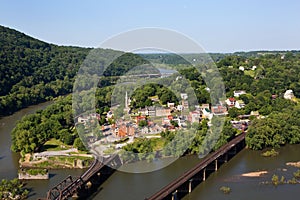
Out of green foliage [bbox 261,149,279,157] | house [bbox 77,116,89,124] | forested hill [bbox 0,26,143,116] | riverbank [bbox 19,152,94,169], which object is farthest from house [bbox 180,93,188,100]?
riverbank [bbox 19,152,94,169]

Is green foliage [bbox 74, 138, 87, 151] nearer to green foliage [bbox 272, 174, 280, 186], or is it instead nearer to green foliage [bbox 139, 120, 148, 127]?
green foliage [bbox 139, 120, 148, 127]

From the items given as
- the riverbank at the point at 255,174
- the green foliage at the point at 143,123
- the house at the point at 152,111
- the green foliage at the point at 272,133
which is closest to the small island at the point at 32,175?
the green foliage at the point at 143,123

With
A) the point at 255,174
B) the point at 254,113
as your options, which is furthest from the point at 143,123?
the point at 254,113

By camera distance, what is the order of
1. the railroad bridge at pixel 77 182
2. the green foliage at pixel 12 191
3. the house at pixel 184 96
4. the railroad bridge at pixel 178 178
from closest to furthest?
the railroad bridge at pixel 77 182
the railroad bridge at pixel 178 178
the green foliage at pixel 12 191
the house at pixel 184 96

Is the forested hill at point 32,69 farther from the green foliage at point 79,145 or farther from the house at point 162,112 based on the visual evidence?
the green foliage at point 79,145

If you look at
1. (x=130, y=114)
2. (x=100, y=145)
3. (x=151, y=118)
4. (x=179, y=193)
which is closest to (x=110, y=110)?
(x=130, y=114)

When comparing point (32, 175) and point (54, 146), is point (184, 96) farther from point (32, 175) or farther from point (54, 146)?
point (32, 175)
